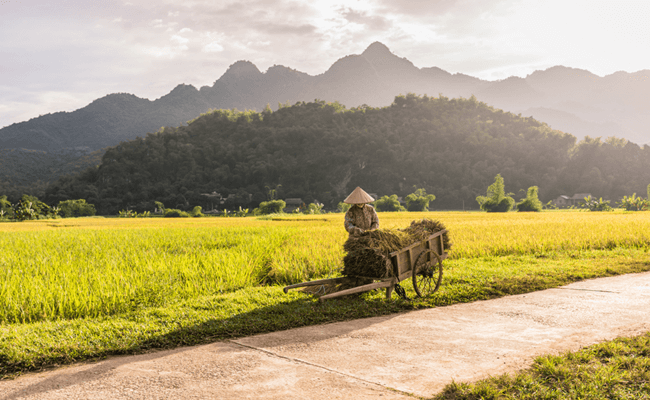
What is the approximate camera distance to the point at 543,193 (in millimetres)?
86500

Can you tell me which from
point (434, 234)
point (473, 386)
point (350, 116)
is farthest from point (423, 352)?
point (350, 116)

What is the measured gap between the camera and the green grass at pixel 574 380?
327 cm

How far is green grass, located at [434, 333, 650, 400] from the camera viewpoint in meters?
3.27

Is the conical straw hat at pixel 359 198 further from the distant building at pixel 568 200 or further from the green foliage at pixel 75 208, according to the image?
the distant building at pixel 568 200

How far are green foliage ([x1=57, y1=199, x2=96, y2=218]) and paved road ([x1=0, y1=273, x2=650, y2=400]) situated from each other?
73546 mm

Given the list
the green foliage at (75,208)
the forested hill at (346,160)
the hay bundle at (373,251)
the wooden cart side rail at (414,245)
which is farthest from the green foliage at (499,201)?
the green foliage at (75,208)

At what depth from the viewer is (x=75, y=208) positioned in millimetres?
69688

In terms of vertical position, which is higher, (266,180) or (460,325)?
(266,180)

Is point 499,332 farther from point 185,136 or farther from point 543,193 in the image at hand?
point 185,136

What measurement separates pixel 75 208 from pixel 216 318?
75423 mm

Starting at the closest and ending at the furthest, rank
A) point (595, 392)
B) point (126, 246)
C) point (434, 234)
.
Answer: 1. point (595, 392)
2. point (434, 234)
3. point (126, 246)

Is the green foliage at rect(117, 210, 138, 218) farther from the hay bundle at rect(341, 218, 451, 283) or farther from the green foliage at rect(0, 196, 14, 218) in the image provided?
the hay bundle at rect(341, 218, 451, 283)

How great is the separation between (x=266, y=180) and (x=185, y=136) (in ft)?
70.5

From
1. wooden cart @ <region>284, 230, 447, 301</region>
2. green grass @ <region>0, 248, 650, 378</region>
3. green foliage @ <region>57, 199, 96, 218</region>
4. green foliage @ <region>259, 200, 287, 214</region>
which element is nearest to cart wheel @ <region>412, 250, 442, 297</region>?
wooden cart @ <region>284, 230, 447, 301</region>
